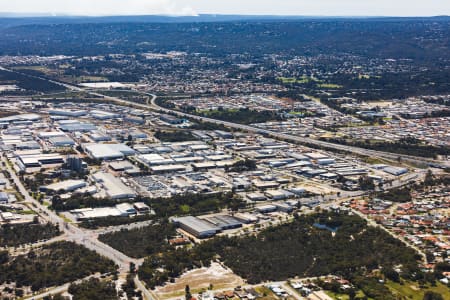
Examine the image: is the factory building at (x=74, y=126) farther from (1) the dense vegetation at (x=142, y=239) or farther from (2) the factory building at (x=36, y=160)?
(1) the dense vegetation at (x=142, y=239)

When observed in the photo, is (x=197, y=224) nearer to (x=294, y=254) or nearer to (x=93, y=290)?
(x=294, y=254)

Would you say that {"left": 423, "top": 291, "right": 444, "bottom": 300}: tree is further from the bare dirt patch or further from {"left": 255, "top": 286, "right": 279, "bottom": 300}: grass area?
the bare dirt patch

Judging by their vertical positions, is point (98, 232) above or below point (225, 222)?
above

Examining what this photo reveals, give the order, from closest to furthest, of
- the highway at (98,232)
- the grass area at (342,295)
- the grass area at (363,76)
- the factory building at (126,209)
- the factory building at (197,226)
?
1. the grass area at (342,295)
2. the highway at (98,232)
3. the factory building at (197,226)
4. the factory building at (126,209)
5. the grass area at (363,76)

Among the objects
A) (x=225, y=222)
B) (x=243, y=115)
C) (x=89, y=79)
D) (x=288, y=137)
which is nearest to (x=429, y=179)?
(x=225, y=222)

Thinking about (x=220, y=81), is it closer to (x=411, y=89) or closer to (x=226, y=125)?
(x=411, y=89)

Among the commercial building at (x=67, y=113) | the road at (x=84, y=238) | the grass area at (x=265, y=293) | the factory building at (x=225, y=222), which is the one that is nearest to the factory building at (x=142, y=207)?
the factory building at (x=225, y=222)
